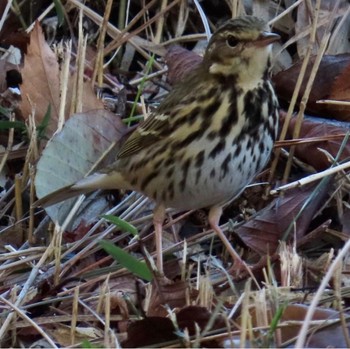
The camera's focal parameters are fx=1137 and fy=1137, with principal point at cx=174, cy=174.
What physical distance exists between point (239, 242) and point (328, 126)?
1.94 feet

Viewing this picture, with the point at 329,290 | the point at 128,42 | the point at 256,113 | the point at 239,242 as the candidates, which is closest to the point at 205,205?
the point at 239,242

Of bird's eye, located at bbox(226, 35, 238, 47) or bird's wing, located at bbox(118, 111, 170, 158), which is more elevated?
bird's eye, located at bbox(226, 35, 238, 47)

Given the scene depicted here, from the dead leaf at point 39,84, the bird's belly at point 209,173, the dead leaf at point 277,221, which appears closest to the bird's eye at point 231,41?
the bird's belly at point 209,173

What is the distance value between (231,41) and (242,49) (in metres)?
0.05

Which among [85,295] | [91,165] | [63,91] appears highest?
[63,91]

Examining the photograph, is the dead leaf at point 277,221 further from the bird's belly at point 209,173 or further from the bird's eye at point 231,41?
the bird's eye at point 231,41

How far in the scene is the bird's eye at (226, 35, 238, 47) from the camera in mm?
3367

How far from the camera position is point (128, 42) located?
4.91 meters

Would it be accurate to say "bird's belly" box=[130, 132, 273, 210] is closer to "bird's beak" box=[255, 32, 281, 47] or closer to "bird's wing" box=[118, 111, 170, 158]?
"bird's wing" box=[118, 111, 170, 158]

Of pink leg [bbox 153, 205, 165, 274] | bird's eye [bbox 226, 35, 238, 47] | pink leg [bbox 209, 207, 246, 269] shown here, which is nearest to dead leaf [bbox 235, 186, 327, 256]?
pink leg [bbox 209, 207, 246, 269]

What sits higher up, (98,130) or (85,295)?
(98,130)

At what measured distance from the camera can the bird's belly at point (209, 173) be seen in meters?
3.38

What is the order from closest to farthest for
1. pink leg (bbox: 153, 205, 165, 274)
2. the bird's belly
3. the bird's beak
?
the bird's beak, the bird's belly, pink leg (bbox: 153, 205, 165, 274)

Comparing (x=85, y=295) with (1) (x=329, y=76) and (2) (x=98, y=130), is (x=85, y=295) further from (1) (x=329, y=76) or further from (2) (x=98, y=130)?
(1) (x=329, y=76)
